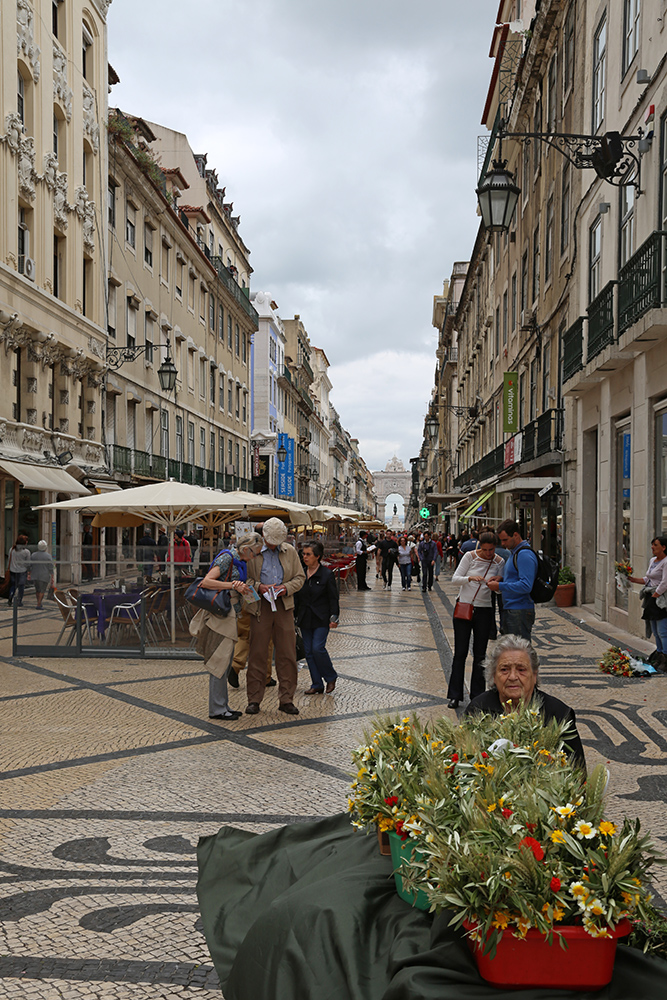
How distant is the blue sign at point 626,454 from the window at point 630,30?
617 centimetres

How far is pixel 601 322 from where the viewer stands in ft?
51.1

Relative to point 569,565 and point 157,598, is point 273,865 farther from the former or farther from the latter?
point 569,565

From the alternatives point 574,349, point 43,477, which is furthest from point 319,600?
point 43,477

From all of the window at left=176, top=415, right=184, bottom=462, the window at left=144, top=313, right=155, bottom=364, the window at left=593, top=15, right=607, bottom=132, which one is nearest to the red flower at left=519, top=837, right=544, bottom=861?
the window at left=593, top=15, right=607, bottom=132

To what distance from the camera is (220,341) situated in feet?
151

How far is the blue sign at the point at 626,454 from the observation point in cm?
1509

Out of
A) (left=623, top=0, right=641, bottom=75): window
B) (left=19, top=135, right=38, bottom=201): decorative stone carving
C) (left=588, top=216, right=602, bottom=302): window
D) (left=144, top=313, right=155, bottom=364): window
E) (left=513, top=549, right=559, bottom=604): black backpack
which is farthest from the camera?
(left=144, top=313, right=155, bottom=364): window

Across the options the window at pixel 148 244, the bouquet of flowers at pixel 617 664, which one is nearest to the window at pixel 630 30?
the bouquet of flowers at pixel 617 664

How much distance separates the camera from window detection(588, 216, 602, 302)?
1762 centimetres

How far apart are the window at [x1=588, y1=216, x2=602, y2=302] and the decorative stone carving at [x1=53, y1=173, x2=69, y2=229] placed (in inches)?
568

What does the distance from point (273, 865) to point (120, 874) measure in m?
1.24

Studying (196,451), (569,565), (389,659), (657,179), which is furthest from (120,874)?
(196,451)

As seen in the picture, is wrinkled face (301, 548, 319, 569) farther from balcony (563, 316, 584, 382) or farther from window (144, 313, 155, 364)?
window (144, 313, 155, 364)

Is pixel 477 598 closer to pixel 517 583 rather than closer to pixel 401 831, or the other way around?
pixel 517 583
